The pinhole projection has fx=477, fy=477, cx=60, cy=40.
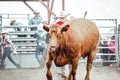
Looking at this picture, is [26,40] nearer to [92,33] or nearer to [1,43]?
[1,43]

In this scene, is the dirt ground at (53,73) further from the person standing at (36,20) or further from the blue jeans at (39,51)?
the person standing at (36,20)

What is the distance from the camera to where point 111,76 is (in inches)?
495

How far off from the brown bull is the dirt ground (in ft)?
4.92

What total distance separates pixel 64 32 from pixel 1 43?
6.05m

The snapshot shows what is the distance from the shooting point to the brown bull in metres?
8.24

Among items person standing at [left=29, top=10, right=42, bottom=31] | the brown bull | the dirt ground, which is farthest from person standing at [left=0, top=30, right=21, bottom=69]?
the brown bull

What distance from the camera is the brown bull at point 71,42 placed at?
324 inches

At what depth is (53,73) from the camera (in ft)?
39.4

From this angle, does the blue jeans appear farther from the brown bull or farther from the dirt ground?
the brown bull

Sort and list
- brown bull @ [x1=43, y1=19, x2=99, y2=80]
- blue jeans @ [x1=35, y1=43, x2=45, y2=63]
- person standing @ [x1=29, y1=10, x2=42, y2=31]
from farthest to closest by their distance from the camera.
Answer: person standing @ [x1=29, y1=10, x2=42, y2=31]
blue jeans @ [x1=35, y1=43, x2=45, y2=63]
brown bull @ [x1=43, y1=19, x2=99, y2=80]

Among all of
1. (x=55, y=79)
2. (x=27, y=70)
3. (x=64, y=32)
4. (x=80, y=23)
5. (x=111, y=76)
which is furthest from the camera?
(x=27, y=70)

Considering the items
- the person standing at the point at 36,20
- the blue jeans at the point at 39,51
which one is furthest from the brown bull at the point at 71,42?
the person standing at the point at 36,20

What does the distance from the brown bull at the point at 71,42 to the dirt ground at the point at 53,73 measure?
1499 millimetres

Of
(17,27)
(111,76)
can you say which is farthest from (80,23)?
(17,27)
